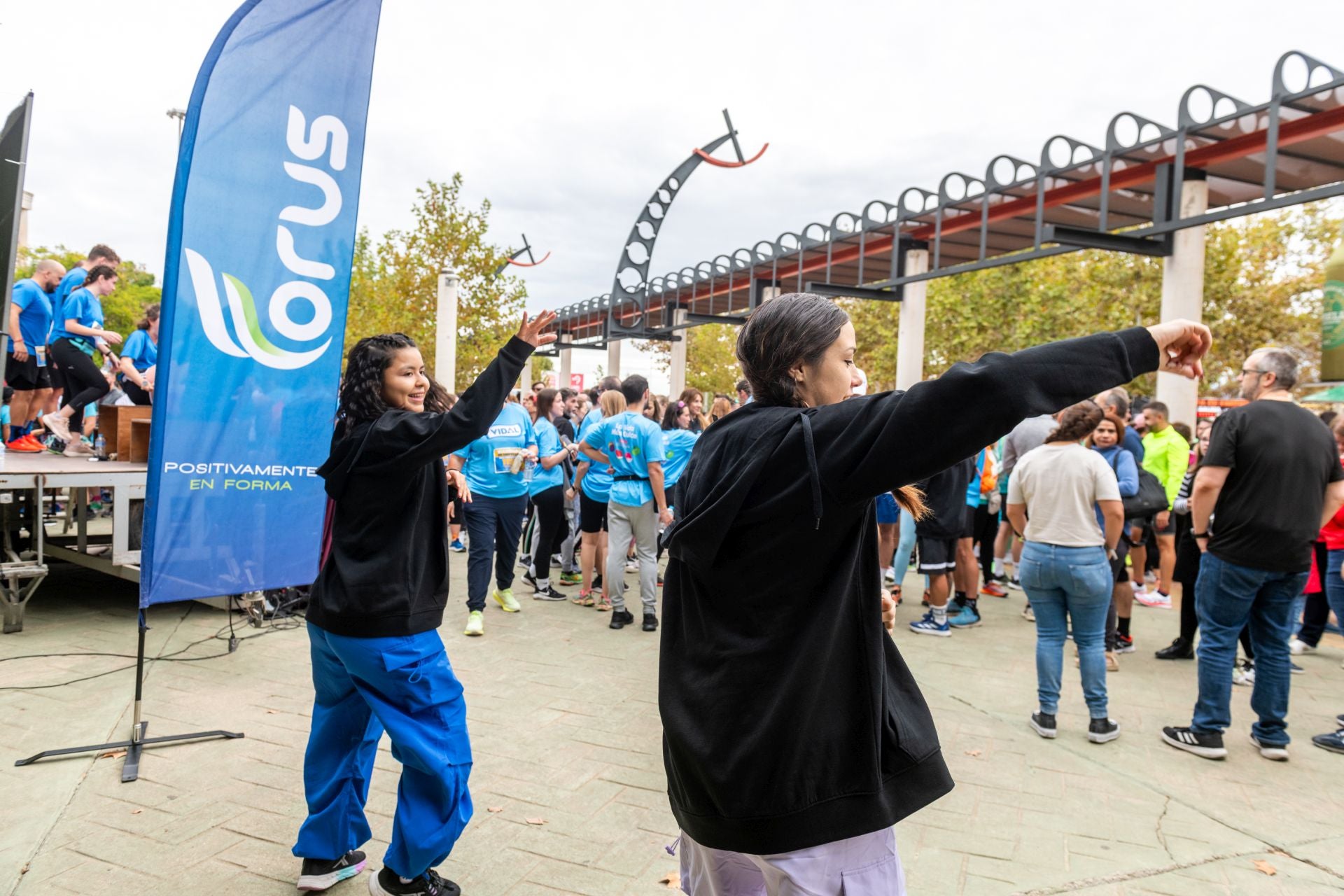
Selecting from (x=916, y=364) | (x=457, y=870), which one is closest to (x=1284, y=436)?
(x=457, y=870)

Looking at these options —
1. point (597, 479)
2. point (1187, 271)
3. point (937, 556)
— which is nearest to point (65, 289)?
point (597, 479)

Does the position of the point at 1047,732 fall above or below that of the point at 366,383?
below

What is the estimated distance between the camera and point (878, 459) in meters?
1.48

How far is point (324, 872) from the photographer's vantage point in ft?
9.98

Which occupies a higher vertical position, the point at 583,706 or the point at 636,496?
the point at 636,496

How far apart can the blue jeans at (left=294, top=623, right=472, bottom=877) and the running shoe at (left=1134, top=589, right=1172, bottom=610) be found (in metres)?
8.47

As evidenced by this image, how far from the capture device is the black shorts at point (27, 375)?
9031 millimetres

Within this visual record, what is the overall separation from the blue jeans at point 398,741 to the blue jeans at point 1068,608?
11.7 ft

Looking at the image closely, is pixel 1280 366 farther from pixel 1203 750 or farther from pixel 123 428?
pixel 123 428

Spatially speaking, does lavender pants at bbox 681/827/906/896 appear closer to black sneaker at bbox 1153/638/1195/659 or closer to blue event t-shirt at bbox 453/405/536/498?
blue event t-shirt at bbox 453/405/536/498

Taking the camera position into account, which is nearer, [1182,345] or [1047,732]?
[1182,345]

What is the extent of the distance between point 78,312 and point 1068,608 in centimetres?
901

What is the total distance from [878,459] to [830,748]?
58 centimetres

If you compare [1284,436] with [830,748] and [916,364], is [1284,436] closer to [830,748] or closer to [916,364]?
[830,748]
